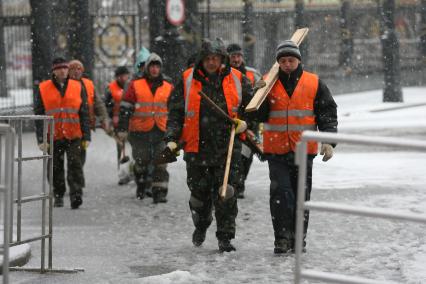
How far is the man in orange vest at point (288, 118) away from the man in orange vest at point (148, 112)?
3.54 m

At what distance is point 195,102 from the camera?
355 inches

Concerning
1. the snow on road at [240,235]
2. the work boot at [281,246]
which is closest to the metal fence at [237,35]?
the snow on road at [240,235]

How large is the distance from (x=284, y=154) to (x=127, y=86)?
4.05m

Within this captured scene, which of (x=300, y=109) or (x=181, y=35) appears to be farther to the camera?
(x=181, y=35)

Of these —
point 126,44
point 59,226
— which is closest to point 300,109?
point 59,226

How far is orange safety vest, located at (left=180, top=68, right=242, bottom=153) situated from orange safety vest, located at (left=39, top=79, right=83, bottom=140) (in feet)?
10.4

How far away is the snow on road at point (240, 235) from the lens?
26.0 feet

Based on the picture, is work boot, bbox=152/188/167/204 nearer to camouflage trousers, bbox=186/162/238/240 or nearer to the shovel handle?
camouflage trousers, bbox=186/162/238/240

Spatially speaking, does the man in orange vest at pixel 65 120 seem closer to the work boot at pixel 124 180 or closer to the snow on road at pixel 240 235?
the snow on road at pixel 240 235

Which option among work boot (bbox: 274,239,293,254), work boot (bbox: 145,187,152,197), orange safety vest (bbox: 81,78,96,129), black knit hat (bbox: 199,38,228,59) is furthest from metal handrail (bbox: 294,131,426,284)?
orange safety vest (bbox: 81,78,96,129)

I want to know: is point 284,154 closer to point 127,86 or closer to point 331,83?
point 127,86

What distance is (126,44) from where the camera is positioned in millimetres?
25453

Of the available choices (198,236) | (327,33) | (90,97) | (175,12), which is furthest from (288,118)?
(327,33)

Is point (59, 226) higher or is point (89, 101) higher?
point (89, 101)
